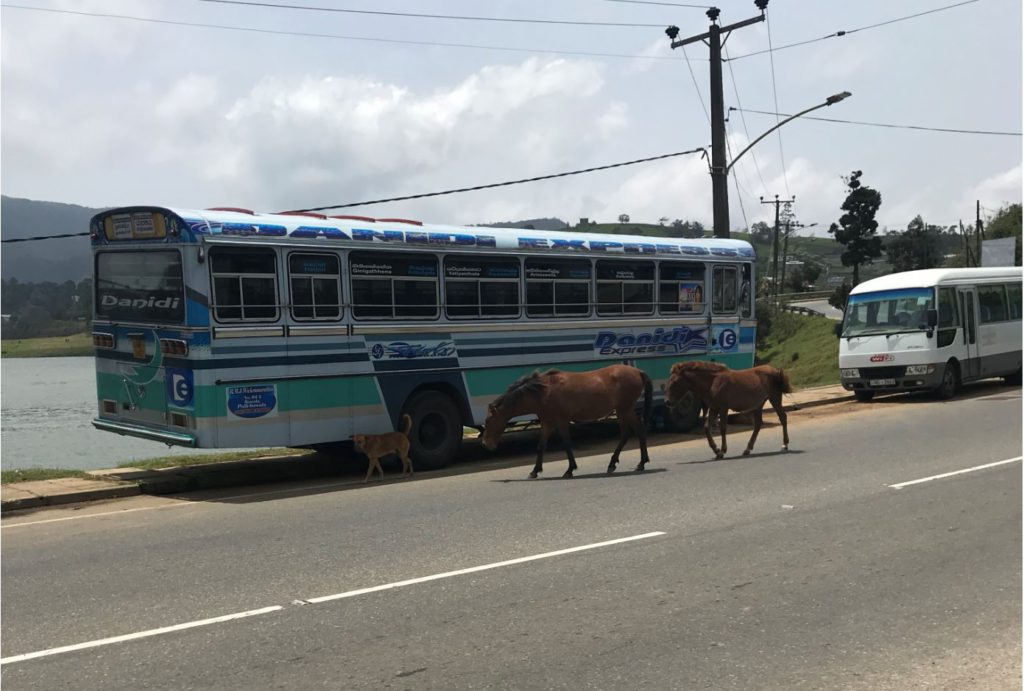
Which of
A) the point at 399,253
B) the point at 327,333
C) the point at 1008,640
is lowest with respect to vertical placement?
the point at 1008,640

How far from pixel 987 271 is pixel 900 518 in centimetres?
1703

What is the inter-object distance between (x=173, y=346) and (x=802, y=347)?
55186 mm

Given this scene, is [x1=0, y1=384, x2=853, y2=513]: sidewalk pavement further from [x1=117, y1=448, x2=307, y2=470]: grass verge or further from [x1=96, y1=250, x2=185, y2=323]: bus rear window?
[x1=96, y1=250, x2=185, y2=323]: bus rear window

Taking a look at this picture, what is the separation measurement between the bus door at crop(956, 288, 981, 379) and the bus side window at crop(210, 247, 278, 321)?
54.8 feet

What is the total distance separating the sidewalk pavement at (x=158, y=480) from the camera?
11.0 metres

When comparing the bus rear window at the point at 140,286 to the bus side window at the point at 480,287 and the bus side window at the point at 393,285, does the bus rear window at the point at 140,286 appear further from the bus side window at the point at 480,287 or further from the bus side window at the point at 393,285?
the bus side window at the point at 480,287

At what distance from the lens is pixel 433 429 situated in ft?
45.1

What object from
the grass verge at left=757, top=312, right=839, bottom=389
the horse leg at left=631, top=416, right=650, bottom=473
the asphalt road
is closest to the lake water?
the asphalt road

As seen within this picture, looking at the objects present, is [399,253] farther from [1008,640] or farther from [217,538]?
[1008,640]

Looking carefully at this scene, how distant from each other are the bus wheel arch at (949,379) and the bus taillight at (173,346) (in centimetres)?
1662

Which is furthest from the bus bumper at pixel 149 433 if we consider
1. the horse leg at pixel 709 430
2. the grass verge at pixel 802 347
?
the grass verge at pixel 802 347

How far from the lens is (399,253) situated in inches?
525

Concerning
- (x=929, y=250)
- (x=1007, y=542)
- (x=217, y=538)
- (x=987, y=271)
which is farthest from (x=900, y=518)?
(x=929, y=250)

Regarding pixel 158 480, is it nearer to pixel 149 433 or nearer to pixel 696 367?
pixel 149 433
